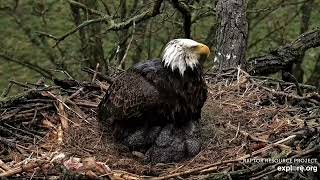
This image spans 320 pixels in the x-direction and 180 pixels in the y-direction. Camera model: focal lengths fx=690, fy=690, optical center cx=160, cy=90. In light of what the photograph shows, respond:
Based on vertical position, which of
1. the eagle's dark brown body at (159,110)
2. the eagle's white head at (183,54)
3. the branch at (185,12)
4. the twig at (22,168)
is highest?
the branch at (185,12)

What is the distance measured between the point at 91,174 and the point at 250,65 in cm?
255

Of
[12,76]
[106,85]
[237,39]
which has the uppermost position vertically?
[237,39]

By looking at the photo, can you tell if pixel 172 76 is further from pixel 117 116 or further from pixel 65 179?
pixel 65 179

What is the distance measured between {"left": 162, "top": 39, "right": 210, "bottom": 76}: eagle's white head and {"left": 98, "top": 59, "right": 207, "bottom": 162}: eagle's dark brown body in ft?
0.14

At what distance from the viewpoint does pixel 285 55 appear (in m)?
6.05

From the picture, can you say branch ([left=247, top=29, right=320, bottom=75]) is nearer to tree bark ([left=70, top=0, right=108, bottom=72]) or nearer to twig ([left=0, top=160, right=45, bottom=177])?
tree bark ([left=70, top=0, right=108, bottom=72])

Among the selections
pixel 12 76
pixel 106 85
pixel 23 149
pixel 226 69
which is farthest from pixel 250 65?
pixel 12 76

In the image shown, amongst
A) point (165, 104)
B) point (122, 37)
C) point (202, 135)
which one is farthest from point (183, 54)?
point (122, 37)

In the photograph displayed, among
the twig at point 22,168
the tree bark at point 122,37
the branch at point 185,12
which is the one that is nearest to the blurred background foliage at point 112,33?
the tree bark at point 122,37

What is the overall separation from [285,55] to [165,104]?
1.76 metres

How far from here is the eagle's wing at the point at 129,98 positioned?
4715 millimetres

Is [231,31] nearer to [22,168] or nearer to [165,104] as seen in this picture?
[165,104]

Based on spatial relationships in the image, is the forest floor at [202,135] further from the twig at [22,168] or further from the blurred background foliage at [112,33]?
the blurred background foliage at [112,33]

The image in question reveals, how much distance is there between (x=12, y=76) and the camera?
33.6 feet
